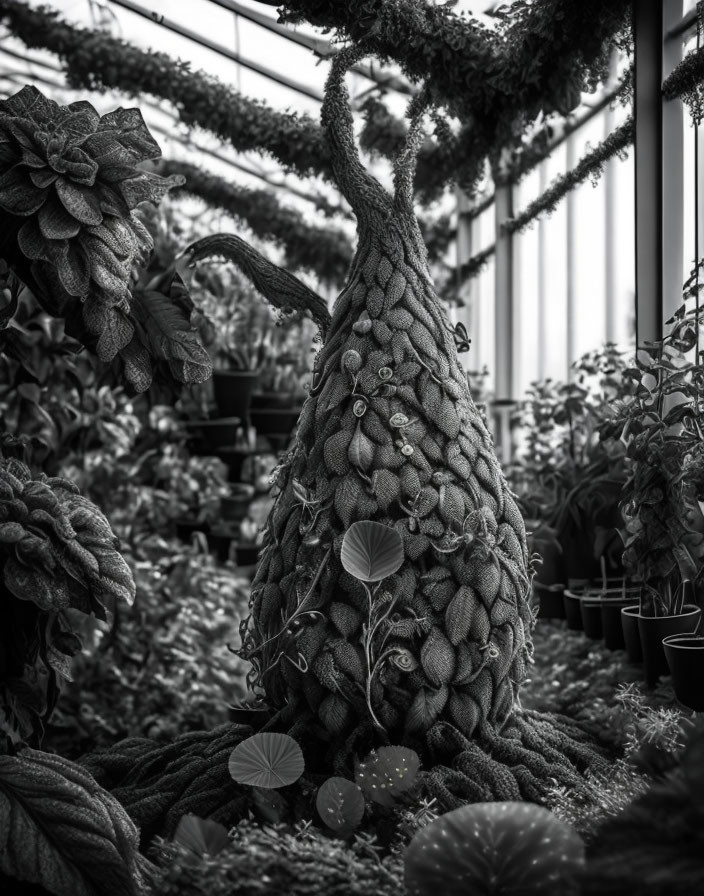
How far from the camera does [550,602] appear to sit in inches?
106

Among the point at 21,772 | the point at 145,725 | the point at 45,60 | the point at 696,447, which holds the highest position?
the point at 45,60

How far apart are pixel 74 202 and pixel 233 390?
13.0 ft

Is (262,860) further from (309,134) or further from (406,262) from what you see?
(309,134)

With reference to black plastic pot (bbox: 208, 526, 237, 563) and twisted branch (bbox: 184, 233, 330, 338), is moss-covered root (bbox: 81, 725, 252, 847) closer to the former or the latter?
twisted branch (bbox: 184, 233, 330, 338)

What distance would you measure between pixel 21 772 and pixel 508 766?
2.20ft

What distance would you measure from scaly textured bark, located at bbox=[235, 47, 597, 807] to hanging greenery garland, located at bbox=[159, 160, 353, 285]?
3.14 meters

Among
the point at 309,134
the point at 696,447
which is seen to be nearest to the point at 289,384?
the point at 309,134

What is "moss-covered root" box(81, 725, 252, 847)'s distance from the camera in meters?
1.34

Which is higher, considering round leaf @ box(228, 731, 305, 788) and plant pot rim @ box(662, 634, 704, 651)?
plant pot rim @ box(662, 634, 704, 651)

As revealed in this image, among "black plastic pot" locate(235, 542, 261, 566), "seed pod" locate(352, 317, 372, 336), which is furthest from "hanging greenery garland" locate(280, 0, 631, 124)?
"black plastic pot" locate(235, 542, 261, 566)

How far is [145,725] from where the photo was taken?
10.4ft

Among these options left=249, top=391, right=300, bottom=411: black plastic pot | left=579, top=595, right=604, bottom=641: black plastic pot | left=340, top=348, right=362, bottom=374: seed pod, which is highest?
left=249, top=391, right=300, bottom=411: black plastic pot

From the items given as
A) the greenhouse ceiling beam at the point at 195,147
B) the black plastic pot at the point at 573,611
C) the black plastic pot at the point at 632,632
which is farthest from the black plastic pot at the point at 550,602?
the greenhouse ceiling beam at the point at 195,147

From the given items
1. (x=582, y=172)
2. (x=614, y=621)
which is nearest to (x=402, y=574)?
(x=614, y=621)
